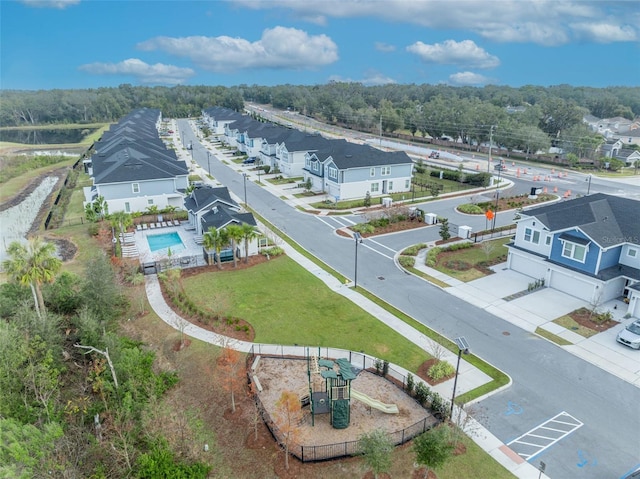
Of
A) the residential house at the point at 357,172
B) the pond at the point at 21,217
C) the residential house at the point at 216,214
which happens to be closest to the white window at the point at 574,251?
the residential house at the point at 216,214

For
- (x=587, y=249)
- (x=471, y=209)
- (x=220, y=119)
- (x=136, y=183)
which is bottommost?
(x=471, y=209)

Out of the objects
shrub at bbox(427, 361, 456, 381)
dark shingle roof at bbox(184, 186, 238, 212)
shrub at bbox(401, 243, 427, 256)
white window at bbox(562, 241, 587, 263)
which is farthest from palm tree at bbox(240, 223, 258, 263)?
white window at bbox(562, 241, 587, 263)

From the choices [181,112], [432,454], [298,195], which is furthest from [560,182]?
[181,112]

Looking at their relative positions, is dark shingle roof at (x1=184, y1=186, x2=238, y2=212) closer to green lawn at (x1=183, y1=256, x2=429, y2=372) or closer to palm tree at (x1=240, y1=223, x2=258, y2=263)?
palm tree at (x1=240, y1=223, x2=258, y2=263)

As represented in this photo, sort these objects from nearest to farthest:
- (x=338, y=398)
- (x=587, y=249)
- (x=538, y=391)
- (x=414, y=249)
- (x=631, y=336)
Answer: (x=338, y=398) → (x=538, y=391) → (x=631, y=336) → (x=587, y=249) → (x=414, y=249)

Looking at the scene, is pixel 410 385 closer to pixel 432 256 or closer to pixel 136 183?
pixel 432 256

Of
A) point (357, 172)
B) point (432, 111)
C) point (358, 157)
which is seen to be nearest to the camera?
point (357, 172)

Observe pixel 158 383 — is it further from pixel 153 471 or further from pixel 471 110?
pixel 471 110

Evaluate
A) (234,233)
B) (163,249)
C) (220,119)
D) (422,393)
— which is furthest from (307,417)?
(220,119)

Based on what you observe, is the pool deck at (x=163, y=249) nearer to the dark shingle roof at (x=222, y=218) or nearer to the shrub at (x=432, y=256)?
the dark shingle roof at (x=222, y=218)
